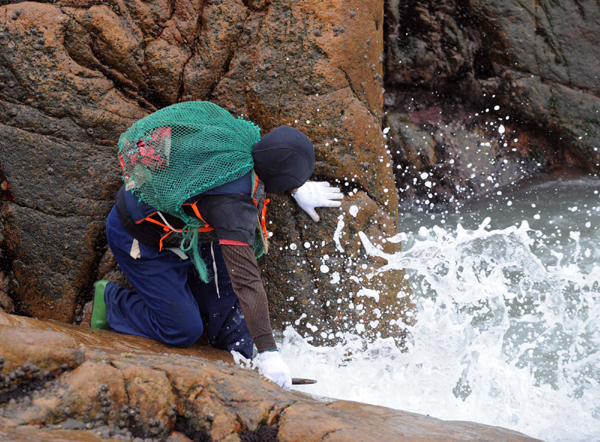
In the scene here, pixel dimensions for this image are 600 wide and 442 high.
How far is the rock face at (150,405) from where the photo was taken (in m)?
1.71

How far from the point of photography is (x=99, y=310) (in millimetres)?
3145

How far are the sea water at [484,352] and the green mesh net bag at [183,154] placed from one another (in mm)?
1149

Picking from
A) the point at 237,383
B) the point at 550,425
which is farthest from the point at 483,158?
the point at 237,383

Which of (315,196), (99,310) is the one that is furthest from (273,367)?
(99,310)

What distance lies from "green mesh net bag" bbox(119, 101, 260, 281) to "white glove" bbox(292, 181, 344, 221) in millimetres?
607

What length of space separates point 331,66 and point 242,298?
4.80 feet

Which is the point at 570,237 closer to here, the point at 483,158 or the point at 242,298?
the point at 483,158

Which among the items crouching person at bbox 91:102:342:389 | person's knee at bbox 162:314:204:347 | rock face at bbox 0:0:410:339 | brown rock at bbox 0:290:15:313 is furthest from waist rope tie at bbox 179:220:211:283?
brown rock at bbox 0:290:15:313

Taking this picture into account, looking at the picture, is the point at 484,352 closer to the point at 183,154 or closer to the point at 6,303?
the point at 183,154

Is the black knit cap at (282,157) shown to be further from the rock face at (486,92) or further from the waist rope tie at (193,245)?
the rock face at (486,92)

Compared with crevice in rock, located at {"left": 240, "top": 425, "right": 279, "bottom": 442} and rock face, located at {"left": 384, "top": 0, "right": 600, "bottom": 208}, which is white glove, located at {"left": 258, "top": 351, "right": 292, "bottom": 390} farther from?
rock face, located at {"left": 384, "top": 0, "right": 600, "bottom": 208}

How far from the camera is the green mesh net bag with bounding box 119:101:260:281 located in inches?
98.5

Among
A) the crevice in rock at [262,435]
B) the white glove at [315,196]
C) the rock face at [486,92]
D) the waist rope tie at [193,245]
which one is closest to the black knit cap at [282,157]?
the waist rope tie at [193,245]

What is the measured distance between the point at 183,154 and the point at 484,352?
2.11m
